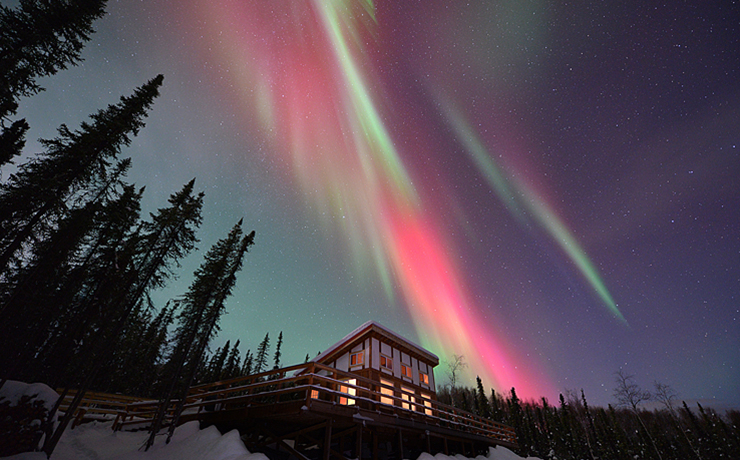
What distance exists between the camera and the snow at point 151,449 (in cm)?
1016

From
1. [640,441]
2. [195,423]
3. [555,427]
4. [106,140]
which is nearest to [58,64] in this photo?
[106,140]

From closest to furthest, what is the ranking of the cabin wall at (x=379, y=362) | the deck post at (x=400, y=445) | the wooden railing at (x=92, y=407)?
the deck post at (x=400, y=445) < the wooden railing at (x=92, y=407) < the cabin wall at (x=379, y=362)

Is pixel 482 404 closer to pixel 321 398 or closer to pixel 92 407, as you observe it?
pixel 321 398

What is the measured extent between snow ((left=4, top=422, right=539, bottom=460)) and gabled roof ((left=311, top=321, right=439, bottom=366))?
794 centimetres

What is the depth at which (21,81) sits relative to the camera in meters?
12.0

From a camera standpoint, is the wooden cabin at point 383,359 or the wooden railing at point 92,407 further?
the wooden cabin at point 383,359

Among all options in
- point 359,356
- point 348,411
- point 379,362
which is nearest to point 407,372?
point 379,362

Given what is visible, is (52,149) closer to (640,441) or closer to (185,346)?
(185,346)

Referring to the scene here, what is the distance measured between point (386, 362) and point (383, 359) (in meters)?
0.39

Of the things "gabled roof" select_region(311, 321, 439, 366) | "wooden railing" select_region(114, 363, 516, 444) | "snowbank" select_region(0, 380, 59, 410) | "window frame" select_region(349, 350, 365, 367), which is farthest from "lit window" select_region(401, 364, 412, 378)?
"snowbank" select_region(0, 380, 59, 410)

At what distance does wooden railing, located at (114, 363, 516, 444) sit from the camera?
1053 cm

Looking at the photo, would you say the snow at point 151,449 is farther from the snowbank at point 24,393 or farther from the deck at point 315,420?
the snowbank at point 24,393

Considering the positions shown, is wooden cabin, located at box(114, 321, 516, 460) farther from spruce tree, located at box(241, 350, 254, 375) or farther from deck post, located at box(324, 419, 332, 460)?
spruce tree, located at box(241, 350, 254, 375)

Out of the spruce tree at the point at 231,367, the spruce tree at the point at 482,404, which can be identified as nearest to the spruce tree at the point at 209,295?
the spruce tree at the point at 231,367
